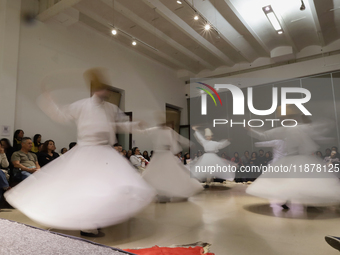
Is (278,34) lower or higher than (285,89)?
higher

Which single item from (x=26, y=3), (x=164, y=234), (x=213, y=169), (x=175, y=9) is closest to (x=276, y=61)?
(x=175, y=9)

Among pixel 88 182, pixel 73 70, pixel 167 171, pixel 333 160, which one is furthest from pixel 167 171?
pixel 333 160

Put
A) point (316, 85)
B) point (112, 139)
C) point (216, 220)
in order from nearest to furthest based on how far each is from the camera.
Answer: point (112, 139) → point (216, 220) → point (316, 85)

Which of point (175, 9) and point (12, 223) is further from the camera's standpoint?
point (175, 9)

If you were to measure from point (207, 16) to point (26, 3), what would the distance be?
4349 mm

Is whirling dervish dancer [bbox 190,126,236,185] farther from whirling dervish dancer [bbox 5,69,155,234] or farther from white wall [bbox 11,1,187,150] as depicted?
whirling dervish dancer [bbox 5,69,155,234]

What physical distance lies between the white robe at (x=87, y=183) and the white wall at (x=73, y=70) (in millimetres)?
1468

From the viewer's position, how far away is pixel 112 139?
2232mm

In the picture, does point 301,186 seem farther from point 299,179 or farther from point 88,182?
point 88,182

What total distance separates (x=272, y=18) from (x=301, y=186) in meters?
5.31

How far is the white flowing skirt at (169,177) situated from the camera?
3.52 m

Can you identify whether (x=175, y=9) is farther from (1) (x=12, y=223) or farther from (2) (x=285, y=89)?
(1) (x=12, y=223)

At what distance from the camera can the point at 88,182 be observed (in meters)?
1.89

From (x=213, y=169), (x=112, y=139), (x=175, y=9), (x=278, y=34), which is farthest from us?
(x=278, y=34)
